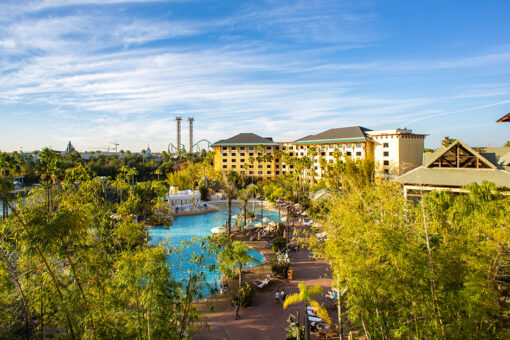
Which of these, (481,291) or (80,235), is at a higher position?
(80,235)

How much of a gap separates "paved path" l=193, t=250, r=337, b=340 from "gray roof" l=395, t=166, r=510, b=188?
1031cm

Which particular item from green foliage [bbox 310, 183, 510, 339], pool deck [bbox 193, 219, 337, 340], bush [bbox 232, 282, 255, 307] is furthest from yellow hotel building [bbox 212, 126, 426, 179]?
green foliage [bbox 310, 183, 510, 339]

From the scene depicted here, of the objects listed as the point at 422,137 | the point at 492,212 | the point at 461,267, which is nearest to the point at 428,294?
the point at 461,267

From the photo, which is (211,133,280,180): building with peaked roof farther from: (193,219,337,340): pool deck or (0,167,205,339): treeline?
(0,167,205,339): treeline

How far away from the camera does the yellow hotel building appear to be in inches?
1629

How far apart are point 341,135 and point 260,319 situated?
41.7m

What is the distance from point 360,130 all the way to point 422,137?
9.28m

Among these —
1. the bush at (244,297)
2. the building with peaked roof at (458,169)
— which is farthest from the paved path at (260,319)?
the building with peaked roof at (458,169)

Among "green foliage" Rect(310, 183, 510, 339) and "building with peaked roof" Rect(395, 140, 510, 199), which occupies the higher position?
"building with peaked roof" Rect(395, 140, 510, 199)

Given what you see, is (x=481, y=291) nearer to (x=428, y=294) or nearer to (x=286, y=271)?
(x=428, y=294)

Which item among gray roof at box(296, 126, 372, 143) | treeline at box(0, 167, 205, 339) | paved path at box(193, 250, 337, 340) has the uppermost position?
gray roof at box(296, 126, 372, 143)

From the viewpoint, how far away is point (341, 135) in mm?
49000

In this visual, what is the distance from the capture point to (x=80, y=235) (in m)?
7.10

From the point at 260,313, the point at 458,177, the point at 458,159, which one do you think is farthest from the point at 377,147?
the point at 260,313
